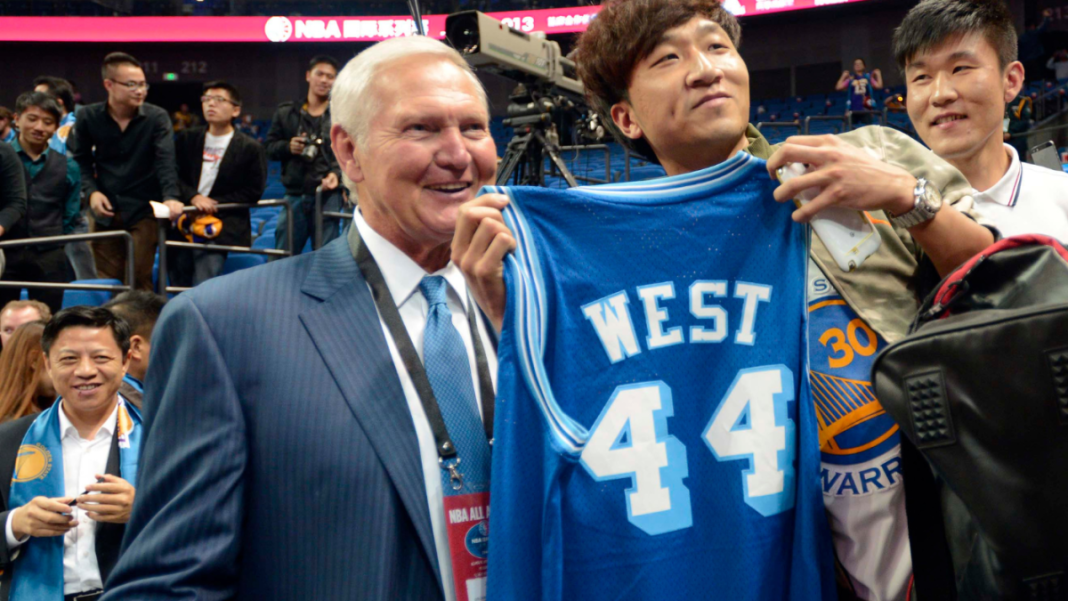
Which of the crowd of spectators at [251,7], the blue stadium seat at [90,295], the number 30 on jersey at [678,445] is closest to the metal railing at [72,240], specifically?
the blue stadium seat at [90,295]

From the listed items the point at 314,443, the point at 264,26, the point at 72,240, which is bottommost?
the point at 314,443

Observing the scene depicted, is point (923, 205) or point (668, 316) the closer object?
point (923, 205)

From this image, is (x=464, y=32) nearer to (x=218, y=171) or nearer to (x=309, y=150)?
(x=309, y=150)

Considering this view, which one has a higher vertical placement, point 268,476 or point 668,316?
point 668,316

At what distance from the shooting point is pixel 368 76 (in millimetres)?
1419

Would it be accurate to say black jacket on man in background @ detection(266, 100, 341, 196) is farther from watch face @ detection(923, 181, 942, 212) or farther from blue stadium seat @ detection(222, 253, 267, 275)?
watch face @ detection(923, 181, 942, 212)

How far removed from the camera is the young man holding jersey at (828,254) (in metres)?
1.19

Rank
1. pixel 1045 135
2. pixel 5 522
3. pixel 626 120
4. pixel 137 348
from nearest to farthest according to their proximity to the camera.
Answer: pixel 626 120
pixel 5 522
pixel 137 348
pixel 1045 135

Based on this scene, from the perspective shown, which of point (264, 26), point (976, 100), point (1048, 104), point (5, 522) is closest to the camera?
point (976, 100)

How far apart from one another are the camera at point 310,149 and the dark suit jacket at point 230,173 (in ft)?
0.89

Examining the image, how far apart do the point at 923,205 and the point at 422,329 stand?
763mm

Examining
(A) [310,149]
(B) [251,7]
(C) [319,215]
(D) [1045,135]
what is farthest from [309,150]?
(B) [251,7]

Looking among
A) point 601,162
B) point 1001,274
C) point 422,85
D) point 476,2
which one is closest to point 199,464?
point 422,85

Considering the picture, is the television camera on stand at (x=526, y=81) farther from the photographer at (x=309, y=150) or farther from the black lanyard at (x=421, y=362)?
the black lanyard at (x=421, y=362)
